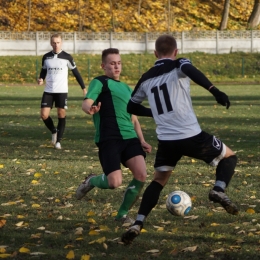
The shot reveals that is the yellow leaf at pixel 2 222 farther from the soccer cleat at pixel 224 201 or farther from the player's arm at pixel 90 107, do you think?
the soccer cleat at pixel 224 201

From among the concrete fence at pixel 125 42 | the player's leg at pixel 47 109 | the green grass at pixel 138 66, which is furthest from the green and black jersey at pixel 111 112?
the concrete fence at pixel 125 42

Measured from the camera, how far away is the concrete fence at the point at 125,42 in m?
51.5

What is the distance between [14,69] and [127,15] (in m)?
13.6

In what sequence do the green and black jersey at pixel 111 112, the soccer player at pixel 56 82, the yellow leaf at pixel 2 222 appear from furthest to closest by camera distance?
the soccer player at pixel 56 82 → the green and black jersey at pixel 111 112 → the yellow leaf at pixel 2 222

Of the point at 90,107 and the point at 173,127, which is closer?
the point at 173,127

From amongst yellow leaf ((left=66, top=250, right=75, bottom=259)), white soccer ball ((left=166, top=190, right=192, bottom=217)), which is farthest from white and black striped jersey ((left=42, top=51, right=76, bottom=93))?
yellow leaf ((left=66, top=250, right=75, bottom=259))

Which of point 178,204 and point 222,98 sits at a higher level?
point 222,98

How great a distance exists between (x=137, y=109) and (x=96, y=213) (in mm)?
1481

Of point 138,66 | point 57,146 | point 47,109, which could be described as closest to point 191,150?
point 57,146

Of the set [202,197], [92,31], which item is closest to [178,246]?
[202,197]

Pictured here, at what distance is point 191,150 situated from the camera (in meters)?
7.11

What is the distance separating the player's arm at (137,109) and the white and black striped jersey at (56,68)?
310 inches

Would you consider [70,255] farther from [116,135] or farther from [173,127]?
[116,135]

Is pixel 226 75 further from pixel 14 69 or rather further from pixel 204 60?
pixel 14 69
